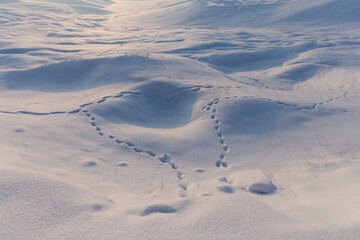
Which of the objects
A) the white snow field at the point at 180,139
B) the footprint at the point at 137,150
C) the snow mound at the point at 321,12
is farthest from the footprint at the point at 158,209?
the snow mound at the point at 321,12

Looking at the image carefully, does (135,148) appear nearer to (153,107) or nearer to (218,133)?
(218,133)

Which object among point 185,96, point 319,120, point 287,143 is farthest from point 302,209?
point 185,96

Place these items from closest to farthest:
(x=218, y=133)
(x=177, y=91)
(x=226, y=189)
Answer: (x=226, y=189)
(x=218, y=133)
(x=177, y=91)

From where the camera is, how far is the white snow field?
1751 mm

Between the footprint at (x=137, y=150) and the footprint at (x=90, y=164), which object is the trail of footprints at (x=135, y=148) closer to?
the footprint at (x=137, y=150)

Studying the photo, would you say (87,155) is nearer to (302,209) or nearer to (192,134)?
(192,134)

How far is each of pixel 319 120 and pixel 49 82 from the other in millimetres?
4601

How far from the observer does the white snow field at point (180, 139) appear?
1.75 meters

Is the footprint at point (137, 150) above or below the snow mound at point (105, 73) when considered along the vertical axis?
below

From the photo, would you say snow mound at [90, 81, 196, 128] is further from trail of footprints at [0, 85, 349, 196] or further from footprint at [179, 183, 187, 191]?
footprint at [179, 183, 187, 191]

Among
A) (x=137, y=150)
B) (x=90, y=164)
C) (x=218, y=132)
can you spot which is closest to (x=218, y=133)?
(x=218, y=132)

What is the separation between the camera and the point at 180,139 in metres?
3.57

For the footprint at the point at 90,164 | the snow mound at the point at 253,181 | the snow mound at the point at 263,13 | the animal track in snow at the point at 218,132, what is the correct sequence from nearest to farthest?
the snow mound at the point at 253,181 → the footprint at the point at 90,164 → the animal track in snow at the point at 218,132 → the snow mound at the point at 263,13

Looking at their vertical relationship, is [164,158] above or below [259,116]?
below
